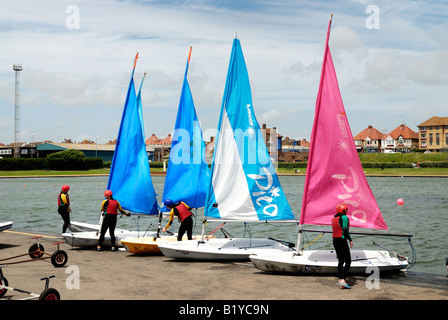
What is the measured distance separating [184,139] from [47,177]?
3942 inches

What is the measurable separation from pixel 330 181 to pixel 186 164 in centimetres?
612

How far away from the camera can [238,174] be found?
1543 centimetres

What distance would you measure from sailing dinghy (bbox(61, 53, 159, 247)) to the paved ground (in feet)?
8.97

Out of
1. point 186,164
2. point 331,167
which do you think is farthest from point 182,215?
point 331,167

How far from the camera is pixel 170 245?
15.5m

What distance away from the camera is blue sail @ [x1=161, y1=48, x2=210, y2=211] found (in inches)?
677

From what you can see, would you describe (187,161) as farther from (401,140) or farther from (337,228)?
(401,140)

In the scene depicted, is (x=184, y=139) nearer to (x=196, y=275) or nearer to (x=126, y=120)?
(x=126, y=120)

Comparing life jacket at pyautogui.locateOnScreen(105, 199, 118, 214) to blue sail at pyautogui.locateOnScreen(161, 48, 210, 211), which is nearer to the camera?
life jacket at pyautogui.locateOnScreen(105, 199, 118, 214)

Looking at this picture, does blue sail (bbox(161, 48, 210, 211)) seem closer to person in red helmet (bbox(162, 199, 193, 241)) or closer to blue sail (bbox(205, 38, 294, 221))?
person in red helmet (bbox(162, 199, 193, 241))

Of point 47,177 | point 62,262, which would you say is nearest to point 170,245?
point 62,262
